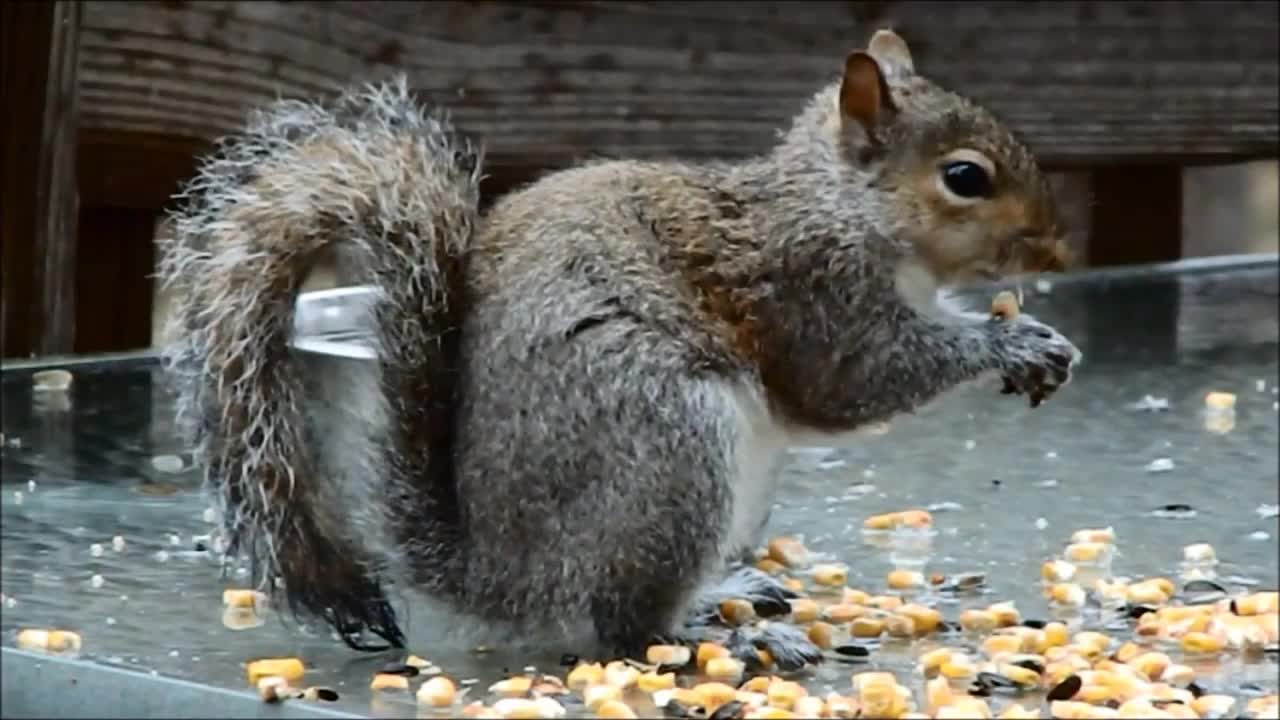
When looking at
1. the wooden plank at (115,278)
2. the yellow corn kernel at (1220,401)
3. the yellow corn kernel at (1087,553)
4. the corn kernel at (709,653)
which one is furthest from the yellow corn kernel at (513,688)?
the yellow corn kernel at (1220,401)

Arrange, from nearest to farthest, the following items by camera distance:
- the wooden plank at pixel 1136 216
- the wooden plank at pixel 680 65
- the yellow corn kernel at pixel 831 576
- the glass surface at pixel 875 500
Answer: the glass surface at pixel 875 500 → the yellow corn kernel at pixel 831 576 → the wooden plank at pixel 680 65 → the wooden plank at pixel 1136 216

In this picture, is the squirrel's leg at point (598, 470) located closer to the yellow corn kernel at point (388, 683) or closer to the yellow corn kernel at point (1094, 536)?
the yellow corn kernel at point (388, 683)

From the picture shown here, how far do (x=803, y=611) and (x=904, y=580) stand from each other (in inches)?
4.0

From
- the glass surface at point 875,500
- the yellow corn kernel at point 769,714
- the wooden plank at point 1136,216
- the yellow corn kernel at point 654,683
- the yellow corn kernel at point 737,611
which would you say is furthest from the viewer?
the wooden plank at point 1136,216

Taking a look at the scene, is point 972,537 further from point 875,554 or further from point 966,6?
point 966,6

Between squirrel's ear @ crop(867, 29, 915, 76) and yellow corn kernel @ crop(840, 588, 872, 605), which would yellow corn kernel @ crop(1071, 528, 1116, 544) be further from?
squirrel's ear @ crop(867, 29, 915, 76)

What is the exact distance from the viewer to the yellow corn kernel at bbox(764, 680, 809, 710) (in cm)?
123

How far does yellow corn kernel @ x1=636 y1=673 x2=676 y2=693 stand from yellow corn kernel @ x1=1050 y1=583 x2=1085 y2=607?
34 cm

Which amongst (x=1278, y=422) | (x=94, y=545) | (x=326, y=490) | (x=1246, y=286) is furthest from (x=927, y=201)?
(x=1246, y=286)

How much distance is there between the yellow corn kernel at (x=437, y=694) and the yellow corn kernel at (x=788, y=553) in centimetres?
47

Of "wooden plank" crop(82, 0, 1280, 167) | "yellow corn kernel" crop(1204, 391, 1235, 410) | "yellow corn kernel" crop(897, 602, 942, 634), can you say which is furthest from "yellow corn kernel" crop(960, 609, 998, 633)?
"wooden plank" crop(82, 0, 1280, 167)

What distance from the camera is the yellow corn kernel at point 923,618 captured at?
1479 millimetres

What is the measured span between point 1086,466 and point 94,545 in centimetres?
77

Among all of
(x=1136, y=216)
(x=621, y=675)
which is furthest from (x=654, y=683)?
(x=1136, y=216)
